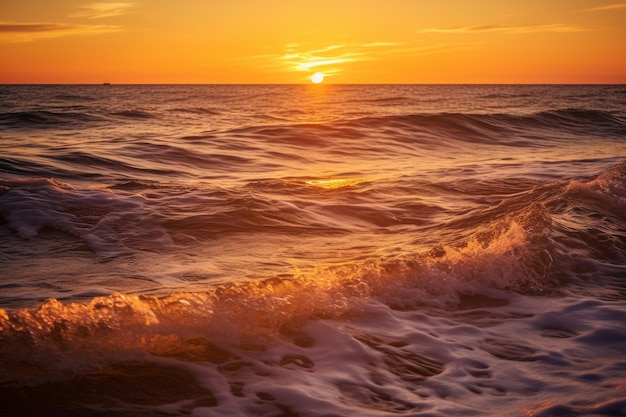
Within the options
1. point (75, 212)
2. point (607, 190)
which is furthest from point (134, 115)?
point (607, 190)

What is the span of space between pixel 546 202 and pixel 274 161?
22.3 feet

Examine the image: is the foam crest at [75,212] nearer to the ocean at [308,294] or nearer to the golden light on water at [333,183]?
the ocean at [308,294]

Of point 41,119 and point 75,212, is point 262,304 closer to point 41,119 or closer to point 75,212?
point 75,212

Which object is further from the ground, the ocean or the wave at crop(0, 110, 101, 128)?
the wave at crop(0, 110, 101, 128)

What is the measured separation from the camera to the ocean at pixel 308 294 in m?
3.29

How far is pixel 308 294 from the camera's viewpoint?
4.46m

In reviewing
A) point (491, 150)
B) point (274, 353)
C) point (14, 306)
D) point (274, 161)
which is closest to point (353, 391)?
point (274, 353)

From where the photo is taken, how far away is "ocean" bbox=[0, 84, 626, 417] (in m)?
3.29

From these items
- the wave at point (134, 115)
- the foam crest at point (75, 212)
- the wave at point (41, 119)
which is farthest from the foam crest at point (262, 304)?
the wave at point (134, 115)

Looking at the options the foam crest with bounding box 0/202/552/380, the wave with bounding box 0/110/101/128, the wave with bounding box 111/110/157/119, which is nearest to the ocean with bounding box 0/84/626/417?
the foam crest with bounding box 0/202/552/380

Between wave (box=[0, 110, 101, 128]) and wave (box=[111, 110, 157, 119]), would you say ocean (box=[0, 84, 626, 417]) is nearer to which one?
wave (box=[0, 110, 101, 128])

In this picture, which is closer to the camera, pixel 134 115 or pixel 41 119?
pixel 41 119

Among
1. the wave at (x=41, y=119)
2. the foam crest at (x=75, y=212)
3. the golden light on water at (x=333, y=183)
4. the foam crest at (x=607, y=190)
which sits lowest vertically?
the foam crest at (x=607, y=190)

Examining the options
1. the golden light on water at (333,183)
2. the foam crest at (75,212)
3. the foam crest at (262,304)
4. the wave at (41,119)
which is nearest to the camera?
the foam crest at (262,304)
